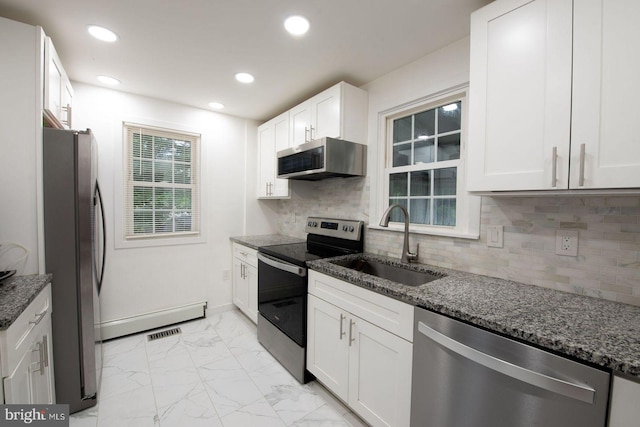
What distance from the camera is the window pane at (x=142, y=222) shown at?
2705mm

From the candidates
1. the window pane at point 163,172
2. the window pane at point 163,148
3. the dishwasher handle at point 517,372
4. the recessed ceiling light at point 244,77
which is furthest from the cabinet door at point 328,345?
the window pane at point 163,148

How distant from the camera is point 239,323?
2.96m

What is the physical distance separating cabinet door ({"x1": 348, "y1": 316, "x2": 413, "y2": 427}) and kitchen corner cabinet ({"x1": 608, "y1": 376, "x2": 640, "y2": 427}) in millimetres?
649

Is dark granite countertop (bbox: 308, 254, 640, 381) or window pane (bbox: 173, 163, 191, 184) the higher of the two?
window pane (bbox: 173, 163, 191, 184)

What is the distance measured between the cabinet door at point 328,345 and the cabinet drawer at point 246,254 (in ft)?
3.14

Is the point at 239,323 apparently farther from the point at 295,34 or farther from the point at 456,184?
the point at 295,34

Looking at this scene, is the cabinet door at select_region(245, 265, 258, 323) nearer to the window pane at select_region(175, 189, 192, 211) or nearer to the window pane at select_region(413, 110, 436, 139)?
the window pane at select_region(175, 189, 192, 211)

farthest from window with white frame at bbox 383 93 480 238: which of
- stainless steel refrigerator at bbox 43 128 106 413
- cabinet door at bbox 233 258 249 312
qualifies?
stainless steel refrigerator at bbox 43 128 106 413

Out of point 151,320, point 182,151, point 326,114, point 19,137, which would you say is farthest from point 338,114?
point 151,320

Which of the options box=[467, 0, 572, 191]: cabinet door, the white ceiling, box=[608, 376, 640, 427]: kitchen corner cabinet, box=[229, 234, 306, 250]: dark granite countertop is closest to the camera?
box=[608, 376, 640, 427]: kitchen corner cabinet

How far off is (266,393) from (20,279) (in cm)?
160

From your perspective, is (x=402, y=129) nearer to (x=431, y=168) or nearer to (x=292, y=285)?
(x=431, y=168)

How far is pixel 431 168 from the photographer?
1.94 meters

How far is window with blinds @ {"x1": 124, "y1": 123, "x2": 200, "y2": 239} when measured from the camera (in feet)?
8.79
